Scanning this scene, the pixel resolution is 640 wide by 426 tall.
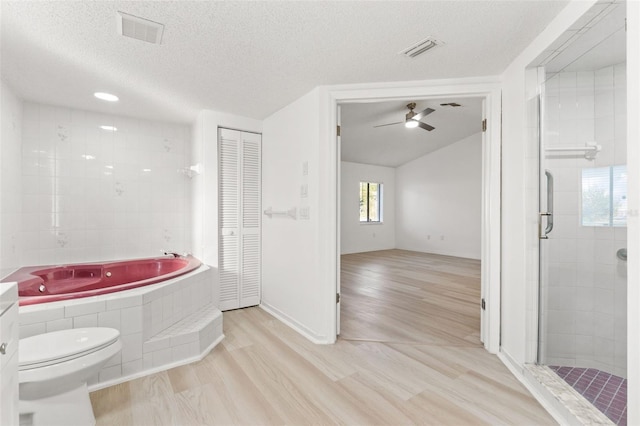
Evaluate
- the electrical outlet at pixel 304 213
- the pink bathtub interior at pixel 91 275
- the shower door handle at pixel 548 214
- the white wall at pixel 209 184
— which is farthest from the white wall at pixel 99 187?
the shower door handle at pixel 548 214

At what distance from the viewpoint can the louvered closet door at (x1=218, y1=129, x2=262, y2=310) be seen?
10.1 ft

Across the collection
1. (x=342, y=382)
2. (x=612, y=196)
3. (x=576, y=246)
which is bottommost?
(x=342, y=382)

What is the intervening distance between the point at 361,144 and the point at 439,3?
15.2 ft

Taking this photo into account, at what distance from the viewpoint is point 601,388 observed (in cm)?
162

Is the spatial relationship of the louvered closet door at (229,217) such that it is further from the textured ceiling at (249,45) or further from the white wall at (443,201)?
the white wall at (443,201)

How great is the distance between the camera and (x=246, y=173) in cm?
320

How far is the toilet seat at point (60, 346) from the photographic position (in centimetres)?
133

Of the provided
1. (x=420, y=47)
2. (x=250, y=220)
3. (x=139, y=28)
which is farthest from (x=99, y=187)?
(x=420, y=47)

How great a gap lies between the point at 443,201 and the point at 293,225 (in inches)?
220

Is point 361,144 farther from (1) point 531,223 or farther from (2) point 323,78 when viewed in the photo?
(1) point 531,223

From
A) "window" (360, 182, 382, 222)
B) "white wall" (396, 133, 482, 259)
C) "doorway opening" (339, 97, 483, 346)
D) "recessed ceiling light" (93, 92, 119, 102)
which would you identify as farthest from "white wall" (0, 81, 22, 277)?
"white wall" (396, 133, 482, 259)

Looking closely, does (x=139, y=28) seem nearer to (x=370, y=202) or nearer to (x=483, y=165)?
(x=483, y=165)

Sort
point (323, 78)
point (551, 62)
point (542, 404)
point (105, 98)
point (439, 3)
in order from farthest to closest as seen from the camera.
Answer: point (105, 98)
point (323, 78)
point (551, 62)
point (542, 404)
point (439, 3)

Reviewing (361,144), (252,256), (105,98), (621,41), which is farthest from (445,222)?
(105,98)
